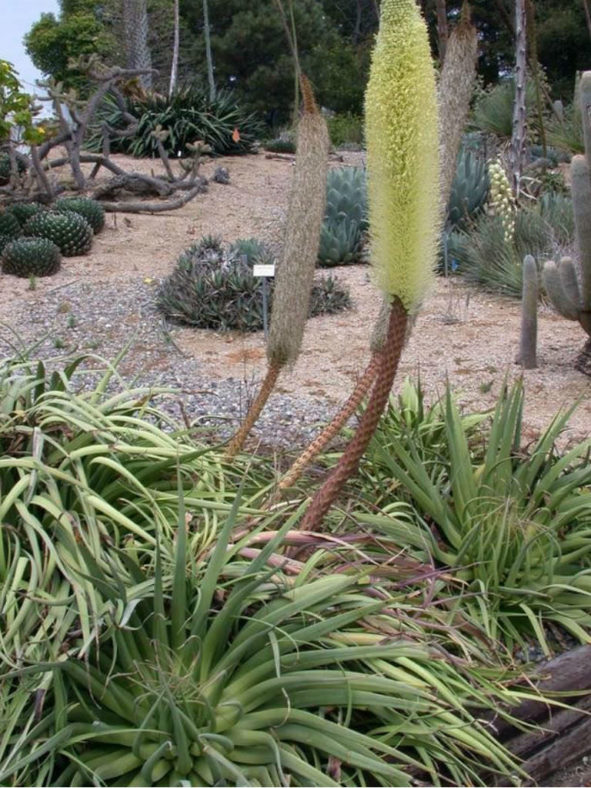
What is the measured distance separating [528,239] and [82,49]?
82.3ft

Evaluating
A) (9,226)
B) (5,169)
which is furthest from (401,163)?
(5,169)

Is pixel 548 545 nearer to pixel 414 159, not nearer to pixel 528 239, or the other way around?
pixel 414 159

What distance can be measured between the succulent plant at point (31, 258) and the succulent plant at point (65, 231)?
0.62 m

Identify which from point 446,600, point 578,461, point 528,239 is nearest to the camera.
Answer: point 446,600

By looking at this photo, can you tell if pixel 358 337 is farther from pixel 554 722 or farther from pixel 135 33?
pixel 135 33

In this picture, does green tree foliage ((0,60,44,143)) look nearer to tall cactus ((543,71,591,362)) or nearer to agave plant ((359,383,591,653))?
tall cactus ((543,71,591,362))

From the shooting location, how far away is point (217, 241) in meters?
9.66

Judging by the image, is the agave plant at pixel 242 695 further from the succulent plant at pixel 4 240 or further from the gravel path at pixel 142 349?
the succulent plant at pixel 4 240

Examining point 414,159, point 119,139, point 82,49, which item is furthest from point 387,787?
point 82,49

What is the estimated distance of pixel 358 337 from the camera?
7.94m

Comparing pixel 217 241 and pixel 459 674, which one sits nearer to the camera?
pixel 459 674

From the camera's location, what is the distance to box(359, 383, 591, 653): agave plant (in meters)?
3.05

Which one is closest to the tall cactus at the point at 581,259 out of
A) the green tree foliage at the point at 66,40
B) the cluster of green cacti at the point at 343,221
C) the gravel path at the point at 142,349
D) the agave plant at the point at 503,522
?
the gravel path at the point at 142,349

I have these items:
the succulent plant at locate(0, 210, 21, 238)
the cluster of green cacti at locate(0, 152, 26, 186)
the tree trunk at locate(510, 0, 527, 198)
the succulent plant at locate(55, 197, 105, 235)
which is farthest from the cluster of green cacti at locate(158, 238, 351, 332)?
the cluster of green cacti at locate(0, 152, 26, 186)
